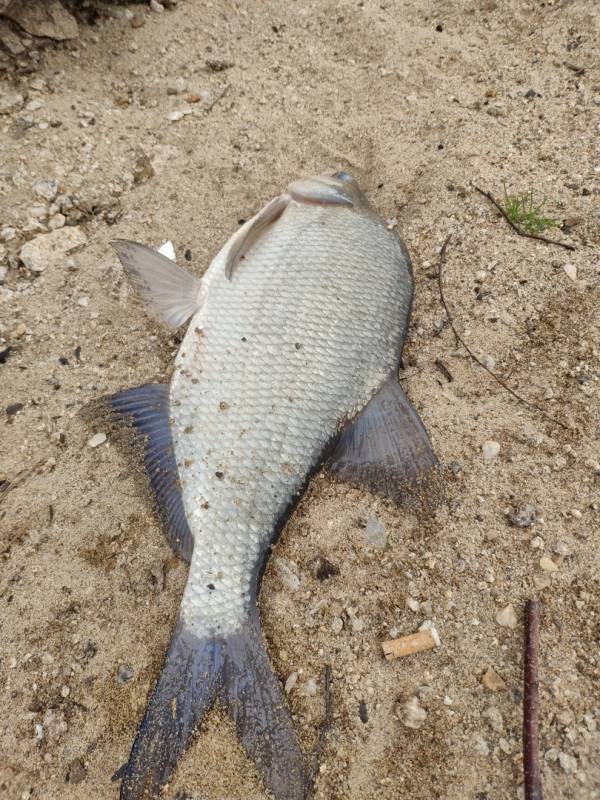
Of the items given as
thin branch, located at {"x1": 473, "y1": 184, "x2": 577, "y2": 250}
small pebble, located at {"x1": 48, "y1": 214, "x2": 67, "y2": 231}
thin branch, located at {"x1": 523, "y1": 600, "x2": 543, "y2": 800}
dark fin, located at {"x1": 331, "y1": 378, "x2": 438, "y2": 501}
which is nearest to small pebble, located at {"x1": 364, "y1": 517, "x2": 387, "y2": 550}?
dark fin, located at {"x1": 331, "y1": 378, "x2": 438, "y2": 501}

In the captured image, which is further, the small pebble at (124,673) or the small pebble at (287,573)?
the small pebble at (287,573)

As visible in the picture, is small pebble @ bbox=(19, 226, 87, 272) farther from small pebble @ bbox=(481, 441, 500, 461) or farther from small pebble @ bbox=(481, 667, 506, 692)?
small pebble @ bbox=(481, 667, 506, 692)

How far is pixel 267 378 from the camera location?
2.39m

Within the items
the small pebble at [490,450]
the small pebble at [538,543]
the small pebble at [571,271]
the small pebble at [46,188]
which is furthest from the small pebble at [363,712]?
the small pebble at [46,188]

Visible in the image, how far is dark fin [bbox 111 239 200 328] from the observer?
288 cm

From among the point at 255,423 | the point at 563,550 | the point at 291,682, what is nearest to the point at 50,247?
the point at 255,423

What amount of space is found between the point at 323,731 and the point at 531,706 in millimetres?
799

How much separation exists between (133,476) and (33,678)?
0.90 m

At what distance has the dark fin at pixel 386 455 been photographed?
2455 millimetres

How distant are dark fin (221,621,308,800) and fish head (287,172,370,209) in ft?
7.93

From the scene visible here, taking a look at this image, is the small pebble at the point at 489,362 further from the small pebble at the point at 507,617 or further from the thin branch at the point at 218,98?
the thin branch at the point at 218,98

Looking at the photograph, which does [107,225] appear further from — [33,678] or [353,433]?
[33,678]

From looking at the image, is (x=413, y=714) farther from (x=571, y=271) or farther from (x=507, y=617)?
(x=571, y=271)

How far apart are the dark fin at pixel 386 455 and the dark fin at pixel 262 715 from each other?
84cm
